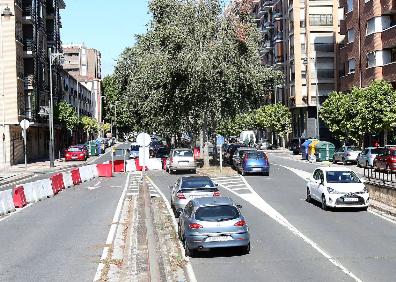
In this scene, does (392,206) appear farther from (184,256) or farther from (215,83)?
(215,83)

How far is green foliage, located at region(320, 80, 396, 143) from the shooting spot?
47250 mm

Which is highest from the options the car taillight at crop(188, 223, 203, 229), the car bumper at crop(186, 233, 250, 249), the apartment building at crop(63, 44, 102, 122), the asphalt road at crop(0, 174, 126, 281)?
the apartment building at crop(63, 44, 102, 122)

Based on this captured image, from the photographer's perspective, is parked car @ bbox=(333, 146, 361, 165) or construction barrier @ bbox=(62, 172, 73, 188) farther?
parked car @ bbox=(333, 146, 361, 165)

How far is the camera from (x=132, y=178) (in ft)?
137

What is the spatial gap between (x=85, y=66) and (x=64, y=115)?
3475 inches

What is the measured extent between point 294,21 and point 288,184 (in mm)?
52352

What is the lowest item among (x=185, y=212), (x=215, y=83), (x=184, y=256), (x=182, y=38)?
(x=184, y=256)

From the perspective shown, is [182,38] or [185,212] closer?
[185,212]

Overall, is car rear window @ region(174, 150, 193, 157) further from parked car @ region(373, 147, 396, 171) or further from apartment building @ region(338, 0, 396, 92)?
apartment building @ region(338, 0, 396, 92)

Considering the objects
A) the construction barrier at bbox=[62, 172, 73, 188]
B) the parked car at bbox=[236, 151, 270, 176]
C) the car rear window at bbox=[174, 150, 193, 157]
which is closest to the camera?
the construction barrier at bbox=[62, 172, 73, 188]

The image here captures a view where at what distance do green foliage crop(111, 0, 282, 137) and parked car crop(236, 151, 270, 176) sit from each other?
17.5 feet

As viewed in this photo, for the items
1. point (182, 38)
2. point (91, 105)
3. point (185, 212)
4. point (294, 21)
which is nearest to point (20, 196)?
point (185, 212)

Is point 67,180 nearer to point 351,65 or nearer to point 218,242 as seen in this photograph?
point 218,242

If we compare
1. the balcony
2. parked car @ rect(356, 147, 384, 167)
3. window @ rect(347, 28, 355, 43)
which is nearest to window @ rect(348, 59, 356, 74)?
window @ rect(347, 28, 355, 43)
